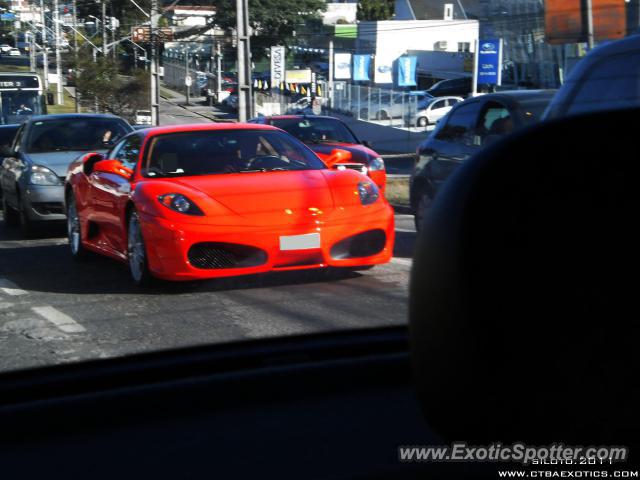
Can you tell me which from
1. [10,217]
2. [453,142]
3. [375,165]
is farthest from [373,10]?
[453,142]

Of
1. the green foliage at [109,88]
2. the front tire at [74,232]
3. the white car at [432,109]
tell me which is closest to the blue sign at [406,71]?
the white car at [432,109]

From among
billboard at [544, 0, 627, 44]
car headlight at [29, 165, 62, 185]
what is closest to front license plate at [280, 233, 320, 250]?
car headlight at [29, 165, 62, 185]

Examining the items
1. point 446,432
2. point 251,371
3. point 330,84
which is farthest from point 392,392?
point 330,84

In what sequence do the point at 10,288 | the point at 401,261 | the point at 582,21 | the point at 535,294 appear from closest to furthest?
the point at 535,294
the point at 10,288
the point at 401,261
the point at 582,21

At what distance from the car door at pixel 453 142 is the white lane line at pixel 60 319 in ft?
15.1

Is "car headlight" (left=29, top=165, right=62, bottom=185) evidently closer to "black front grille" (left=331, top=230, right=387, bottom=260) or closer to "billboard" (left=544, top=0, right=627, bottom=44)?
Answer: "black front grille" (left=331, top=230, right=387, bottom=260)

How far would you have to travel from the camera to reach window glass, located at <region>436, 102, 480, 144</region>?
10.5 metres

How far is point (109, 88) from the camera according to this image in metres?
44.3

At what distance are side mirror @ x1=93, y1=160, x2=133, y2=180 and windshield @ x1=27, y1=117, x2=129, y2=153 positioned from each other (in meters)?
4.21

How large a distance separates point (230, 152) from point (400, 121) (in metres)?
32.2

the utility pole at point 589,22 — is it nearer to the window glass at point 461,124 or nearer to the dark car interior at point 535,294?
the window glass at point 461,124

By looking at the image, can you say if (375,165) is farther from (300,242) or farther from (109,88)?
(109,88)

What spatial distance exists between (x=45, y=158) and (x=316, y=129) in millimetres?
4804

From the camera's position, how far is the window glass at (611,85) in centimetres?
595
